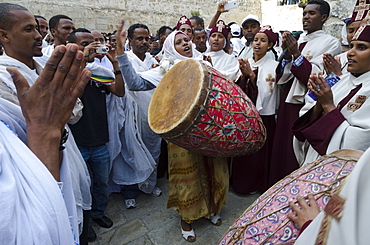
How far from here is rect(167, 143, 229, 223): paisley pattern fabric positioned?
2324 mm

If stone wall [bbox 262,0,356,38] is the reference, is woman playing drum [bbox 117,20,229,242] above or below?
below

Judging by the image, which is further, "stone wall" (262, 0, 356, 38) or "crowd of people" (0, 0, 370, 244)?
"stone wall" (262, 0, 356, 38)

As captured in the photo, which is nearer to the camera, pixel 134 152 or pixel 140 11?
pixel 134 152

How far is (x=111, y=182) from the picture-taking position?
3148 mm

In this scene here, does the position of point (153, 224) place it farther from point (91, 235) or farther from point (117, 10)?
point (117, 10)

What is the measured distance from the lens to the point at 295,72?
8.33 ft

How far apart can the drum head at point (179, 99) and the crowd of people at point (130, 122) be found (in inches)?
19.1

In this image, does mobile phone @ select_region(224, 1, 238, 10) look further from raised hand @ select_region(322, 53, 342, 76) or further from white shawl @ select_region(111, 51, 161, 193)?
raised hand @ select_region(322, 53, 342, 76)

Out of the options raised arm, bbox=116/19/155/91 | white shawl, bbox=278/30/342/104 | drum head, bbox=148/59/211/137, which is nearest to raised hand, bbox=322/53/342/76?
white shawl, bbox=278/30/342/104

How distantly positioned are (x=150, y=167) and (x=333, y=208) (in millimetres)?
2654

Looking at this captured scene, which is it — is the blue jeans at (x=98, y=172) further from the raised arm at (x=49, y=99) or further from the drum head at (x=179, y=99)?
the raised arm at (x=49, y=99)

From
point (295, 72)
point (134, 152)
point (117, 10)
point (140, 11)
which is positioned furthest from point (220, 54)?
point (140, 11)

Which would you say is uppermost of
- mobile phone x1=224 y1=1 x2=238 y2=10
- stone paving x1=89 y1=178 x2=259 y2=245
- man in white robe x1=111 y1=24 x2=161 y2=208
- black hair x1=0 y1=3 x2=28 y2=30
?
mobile phone x1=224 y1=1 x2=238 y2=10

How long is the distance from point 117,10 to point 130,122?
10897mm
